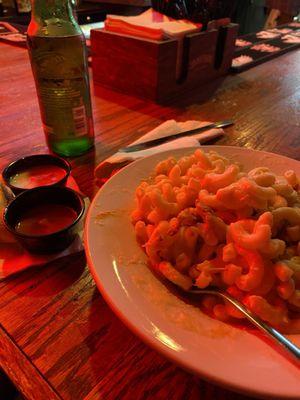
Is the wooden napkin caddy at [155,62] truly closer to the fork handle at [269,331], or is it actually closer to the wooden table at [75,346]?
the wooden table at [75,346]

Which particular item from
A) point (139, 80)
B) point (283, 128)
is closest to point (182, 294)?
point (283, 128)

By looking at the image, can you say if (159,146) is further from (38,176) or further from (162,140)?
(38,176)

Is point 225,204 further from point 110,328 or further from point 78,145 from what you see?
point 78,145

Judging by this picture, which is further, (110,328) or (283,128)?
(283,128)

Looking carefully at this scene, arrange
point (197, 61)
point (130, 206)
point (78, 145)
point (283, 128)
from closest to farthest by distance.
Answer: point (130, 206)
point (78, 145)
point (283, 128)
point (197, 61)

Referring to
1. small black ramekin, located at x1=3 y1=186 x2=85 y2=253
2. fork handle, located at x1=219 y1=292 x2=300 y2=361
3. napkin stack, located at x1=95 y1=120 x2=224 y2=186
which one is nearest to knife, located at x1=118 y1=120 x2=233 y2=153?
napkin stack, located at x1=95 y1=120 x2=224 y2=186

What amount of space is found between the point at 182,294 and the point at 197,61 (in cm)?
103

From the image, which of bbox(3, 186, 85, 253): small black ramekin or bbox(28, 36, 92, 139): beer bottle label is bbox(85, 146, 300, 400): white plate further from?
bbox(28, 36, 92, 139): beer bottle label

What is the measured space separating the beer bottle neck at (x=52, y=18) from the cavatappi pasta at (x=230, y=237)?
1.38 feet

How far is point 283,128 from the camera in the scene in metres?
1.01

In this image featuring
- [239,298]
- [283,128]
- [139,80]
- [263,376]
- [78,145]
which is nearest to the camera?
[263,376]

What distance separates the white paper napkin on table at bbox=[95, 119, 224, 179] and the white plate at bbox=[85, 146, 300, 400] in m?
0.20

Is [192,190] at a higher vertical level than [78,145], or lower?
higher

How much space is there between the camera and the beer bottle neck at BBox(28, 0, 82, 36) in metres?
0.69
